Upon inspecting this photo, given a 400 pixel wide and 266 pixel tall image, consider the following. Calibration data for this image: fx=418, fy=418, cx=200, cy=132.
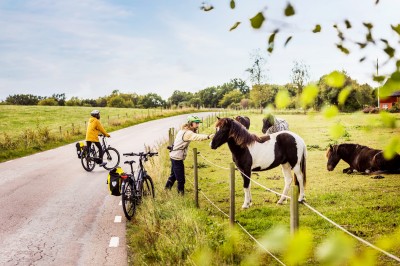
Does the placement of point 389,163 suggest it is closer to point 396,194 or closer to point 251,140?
point 396,194

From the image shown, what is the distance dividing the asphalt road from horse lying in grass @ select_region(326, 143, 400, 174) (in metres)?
6.95

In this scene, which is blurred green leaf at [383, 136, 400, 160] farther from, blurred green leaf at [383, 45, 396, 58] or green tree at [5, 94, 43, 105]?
green tree at [5, 94, 43, 105]

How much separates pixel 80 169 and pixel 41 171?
1338 mm

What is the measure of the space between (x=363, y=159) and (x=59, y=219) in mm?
8777

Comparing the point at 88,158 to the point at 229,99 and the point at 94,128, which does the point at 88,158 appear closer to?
the point at 94,128

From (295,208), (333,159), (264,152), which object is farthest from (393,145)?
(333,159)

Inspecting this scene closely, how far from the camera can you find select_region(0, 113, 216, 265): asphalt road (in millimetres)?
6742

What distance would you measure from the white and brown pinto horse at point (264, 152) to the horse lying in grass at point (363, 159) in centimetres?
384

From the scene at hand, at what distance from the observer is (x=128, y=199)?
8.30 metres

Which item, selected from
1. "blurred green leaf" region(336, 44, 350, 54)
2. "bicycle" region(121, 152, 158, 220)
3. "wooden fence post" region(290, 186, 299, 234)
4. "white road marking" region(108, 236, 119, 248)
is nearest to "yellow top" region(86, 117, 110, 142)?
"bicycle" region(121, 152, 158, 220)

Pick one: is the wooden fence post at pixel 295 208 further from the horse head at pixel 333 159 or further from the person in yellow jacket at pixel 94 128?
the person in yellow jacket at pixel 94 128

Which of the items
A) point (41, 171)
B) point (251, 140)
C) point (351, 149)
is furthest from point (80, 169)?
point (351, 149)

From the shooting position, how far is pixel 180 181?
9.18 m

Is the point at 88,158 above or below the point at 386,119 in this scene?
below
